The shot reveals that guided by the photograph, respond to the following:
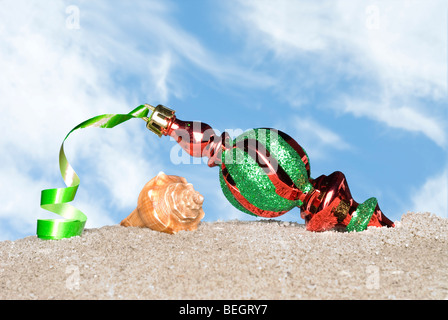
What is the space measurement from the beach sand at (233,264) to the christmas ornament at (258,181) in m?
0.13

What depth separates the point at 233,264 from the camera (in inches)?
109

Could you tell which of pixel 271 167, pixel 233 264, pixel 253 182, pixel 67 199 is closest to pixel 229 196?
pixel 253 182

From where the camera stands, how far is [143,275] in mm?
2711

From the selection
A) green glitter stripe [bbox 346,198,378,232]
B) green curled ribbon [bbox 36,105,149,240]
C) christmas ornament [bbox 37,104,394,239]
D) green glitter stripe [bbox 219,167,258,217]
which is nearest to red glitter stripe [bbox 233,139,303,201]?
christmas ornament [bbox 37,104,394,239]

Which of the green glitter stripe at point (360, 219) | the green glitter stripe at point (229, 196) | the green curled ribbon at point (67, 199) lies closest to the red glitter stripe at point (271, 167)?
the green glitter stripe at point (229, 196)

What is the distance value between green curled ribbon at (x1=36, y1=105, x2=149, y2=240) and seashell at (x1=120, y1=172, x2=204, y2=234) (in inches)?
21.3

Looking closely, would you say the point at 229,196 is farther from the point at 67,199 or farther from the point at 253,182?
the point at 67,199

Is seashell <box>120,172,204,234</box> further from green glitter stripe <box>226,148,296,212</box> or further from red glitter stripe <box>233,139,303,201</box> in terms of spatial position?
red glitter stripe <box>233,139,303,201</box>

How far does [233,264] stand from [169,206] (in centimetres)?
88

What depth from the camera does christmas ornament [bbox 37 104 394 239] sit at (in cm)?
341

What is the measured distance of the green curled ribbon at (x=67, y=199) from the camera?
3590mm
